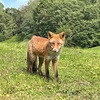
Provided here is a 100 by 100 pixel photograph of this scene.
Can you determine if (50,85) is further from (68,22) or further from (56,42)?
(68,22)

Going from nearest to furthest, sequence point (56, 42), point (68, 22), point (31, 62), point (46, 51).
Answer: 1. point (56, 42)
2. point (46, 51)
3. point (31, 62)
4. point (68, 22)

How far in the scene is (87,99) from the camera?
295 inches

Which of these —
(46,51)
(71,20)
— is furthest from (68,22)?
(46,51)

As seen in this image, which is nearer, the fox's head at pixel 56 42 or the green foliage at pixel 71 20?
the fox's head at pixel 56 42

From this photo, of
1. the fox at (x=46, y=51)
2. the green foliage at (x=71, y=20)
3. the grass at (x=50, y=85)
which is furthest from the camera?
the green foliage at (x=71, y=20)

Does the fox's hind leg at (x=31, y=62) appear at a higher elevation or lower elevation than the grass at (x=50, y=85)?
higher

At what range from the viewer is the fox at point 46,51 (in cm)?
895

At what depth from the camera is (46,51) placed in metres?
9.59

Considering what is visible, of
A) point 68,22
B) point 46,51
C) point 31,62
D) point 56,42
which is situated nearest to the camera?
point 56,42

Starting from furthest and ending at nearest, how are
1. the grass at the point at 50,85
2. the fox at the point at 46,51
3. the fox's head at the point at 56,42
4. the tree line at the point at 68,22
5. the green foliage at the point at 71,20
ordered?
the tree line at the point at 68,22, the green foliage at the point at 71,20, the fox at the point at 46,51, the fox's head at the point at 56,42, the grass at the point at 50,85

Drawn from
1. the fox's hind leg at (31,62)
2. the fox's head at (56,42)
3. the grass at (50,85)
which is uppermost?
the fox's head at (56,42)

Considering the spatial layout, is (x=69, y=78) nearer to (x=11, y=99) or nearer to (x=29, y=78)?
Answer: (x=29, y=78)

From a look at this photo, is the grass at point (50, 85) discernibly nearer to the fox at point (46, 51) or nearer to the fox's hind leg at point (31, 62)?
the fox's hind leg at point (31, 62)

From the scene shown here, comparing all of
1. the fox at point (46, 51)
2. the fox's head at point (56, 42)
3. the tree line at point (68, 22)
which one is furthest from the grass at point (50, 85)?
the tree line at point (68, 22)
